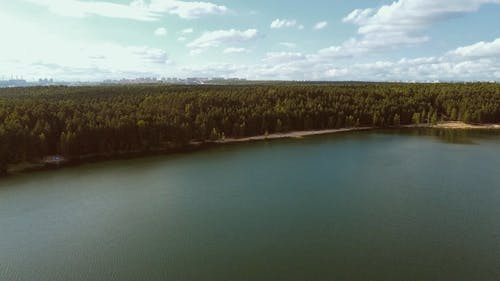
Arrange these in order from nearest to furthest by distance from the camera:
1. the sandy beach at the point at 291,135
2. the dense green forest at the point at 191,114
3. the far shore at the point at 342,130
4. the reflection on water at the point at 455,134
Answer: the dense green forest at the point at 191,114 < the reflection on water at the point at 455,134 < the sandy beach at the point at 291,135 < the far shore at the point at 342,130

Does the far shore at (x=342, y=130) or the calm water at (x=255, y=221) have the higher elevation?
the far shore at (x=342, y=130)

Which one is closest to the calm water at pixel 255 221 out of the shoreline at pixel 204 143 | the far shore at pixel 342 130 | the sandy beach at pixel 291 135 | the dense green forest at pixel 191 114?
the shoreline at pixel 204 143

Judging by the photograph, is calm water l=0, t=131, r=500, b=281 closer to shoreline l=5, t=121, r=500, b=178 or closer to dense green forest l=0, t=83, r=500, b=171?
shoreline l=5, t=121, r=500, b=178

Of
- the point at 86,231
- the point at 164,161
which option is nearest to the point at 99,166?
the point at 164,161

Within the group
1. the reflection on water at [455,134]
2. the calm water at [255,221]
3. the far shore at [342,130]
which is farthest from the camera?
Answer: the far shore at [342,130]

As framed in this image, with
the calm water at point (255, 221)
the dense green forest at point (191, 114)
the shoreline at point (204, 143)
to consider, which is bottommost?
the calm water at point (255, 221)

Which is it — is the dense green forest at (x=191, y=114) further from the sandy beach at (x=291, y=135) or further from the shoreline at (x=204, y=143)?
the sandy beach at (x=291, y=135)
